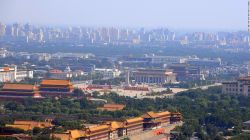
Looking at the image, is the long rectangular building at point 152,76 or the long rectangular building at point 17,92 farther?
the long rectangular building at point 152,76

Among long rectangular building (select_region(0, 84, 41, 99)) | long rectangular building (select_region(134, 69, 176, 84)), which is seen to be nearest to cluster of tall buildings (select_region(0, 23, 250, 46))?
long rectangular building (select_region(134, 69, 176, 84))

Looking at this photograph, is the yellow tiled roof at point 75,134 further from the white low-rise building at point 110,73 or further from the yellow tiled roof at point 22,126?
the white low-rise building at point 110,73

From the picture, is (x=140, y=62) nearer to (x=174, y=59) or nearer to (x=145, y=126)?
(x=174, y=59)

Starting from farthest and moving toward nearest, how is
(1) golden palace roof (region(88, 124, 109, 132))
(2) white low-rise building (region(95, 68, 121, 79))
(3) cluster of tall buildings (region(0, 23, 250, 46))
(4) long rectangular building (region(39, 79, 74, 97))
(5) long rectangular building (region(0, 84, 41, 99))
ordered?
(3) cluster of tall buildings (region(0, 23, 250, 46)) → (2) white low-rise building (region(95, 68, 121, 79)) → (4) long rectangular building (region(39, 79, 74, 97)) → (5) long rectangular building (region(0, 84, 41, 99)) → (1) golden palace roof (region(88, 124, 109, 132))

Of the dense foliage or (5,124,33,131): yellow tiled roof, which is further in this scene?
the dense foliage

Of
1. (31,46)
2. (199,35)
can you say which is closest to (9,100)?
(31,46)

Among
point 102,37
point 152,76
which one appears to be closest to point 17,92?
point 152,76

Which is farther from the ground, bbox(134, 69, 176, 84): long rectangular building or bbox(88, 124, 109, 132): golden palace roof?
bbox(88, 124, 109, 132): golden palace roof

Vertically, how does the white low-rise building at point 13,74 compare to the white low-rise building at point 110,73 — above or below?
above

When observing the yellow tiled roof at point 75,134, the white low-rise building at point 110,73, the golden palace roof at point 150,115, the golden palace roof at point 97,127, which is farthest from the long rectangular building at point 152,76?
the yellow tiled roof at point 75,134

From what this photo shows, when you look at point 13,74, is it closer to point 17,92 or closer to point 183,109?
point 17,92

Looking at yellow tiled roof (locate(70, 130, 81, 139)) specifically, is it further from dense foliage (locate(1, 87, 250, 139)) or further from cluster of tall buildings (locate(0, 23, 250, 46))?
cluster of tall buildings (locate(0, 23, 250, 46))
